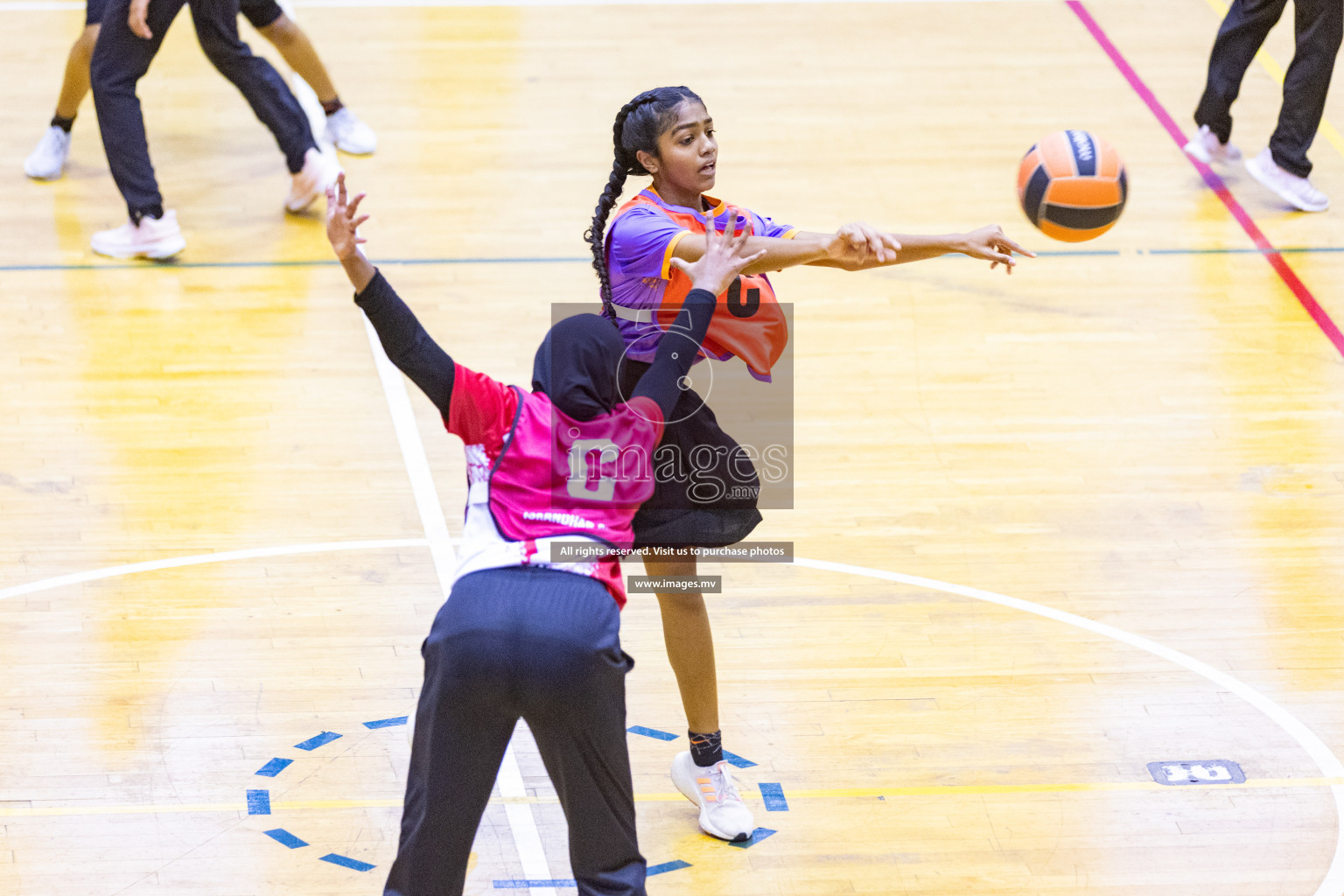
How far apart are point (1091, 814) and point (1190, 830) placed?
25 centimetres

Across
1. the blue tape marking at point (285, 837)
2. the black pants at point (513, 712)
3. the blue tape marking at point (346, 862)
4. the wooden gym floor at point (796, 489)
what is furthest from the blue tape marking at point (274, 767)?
the black pants at point (513, 712)

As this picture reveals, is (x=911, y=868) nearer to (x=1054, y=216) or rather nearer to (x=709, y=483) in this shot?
(x=709, y=483)

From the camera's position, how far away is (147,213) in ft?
22.1

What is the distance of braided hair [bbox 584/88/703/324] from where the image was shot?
382 cm

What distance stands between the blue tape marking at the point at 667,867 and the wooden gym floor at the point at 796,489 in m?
0.01

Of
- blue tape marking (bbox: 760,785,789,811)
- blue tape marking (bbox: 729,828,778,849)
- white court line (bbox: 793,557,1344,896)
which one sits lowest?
white court line (bbox: 793,557,1344,896)

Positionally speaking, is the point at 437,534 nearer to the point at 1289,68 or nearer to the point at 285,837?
the point at 285,837

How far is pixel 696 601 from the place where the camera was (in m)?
3.85

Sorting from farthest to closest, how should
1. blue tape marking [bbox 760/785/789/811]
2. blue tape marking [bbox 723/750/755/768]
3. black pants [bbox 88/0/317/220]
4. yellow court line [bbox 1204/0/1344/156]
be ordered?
yellow court line [bbox 1204/0/1344/156]
black pants [bbox 88/0/317/220]
blue tape marking [bbox 723/750/755/768]
blue tape marking [bbox 760/785/789/811]

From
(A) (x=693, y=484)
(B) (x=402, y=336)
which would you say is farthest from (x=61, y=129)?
(B) (x=402, y=336)

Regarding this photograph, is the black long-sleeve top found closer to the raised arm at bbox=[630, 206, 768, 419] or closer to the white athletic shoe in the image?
the raised arm at bbox=[630, 206, 768, 419]

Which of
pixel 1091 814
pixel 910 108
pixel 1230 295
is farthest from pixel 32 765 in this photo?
pixel 910 108

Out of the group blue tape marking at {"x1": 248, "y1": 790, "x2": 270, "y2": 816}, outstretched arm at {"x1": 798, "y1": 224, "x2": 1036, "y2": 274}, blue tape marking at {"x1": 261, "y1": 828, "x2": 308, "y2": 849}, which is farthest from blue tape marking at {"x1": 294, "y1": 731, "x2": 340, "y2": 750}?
outstretched arm at {"x1": 798, "y1": 224, "x2": 1036, "y2": 274}

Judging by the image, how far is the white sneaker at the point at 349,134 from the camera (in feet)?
25.1
